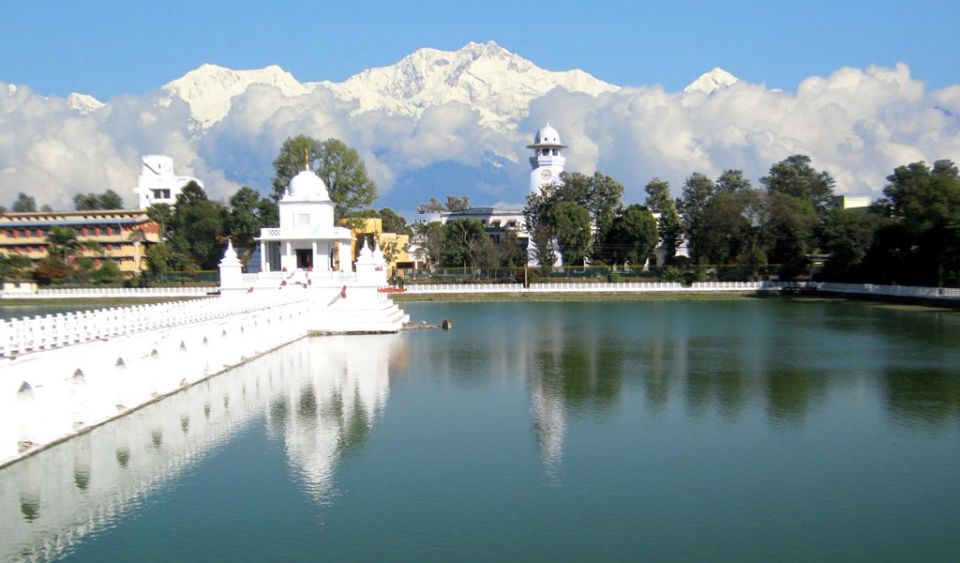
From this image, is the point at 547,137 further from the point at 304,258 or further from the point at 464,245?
the point at 304,258

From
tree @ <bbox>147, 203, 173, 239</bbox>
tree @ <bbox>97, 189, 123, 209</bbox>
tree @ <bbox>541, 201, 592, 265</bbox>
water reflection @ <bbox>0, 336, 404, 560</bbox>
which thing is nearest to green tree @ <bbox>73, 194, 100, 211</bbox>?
tree @ <bbox>97, 189, 123, 209</bbox>

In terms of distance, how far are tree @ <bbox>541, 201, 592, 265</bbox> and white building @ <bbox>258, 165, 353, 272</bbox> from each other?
2593 centimetres

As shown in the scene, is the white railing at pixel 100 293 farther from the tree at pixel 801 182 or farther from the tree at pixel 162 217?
the tree at pixel 801 182

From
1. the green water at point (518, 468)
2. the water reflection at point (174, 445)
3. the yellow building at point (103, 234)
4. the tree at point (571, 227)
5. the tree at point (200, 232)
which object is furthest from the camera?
the yellow building at point (103, 234)

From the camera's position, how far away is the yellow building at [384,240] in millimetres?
67062

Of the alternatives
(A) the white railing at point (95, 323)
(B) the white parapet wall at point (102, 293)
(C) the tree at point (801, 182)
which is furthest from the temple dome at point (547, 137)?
(A) the white railing at point (95, 323)

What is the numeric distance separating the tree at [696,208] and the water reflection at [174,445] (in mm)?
47860

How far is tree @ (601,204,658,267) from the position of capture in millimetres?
69688

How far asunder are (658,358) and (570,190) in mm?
46685

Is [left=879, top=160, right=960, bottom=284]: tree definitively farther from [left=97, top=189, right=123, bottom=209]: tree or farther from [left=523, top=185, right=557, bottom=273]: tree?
[left=97, top=189, right=123, bottom=209]: tree

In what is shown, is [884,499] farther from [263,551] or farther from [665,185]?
[665,185]

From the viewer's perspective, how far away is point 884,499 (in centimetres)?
1306

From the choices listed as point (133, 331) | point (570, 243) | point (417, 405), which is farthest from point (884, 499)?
point (570, 243)

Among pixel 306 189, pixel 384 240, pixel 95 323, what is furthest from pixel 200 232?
pixel 95 323
